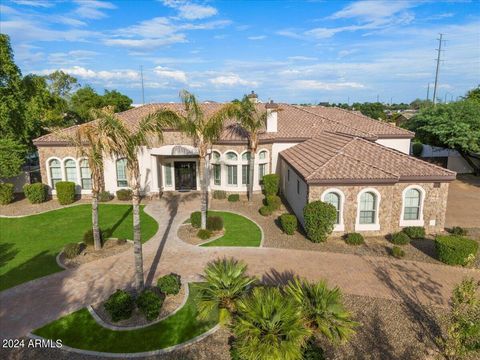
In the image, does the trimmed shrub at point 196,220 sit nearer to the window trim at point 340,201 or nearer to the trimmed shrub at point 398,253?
the window trim at point 340,201

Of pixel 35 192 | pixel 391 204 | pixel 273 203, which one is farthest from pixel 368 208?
pixel 35 192

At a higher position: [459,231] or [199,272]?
[459,231]

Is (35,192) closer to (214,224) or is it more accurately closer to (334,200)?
(214,224)

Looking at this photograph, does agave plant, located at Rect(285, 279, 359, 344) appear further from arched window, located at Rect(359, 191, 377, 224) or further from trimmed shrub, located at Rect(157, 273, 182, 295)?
arched window, located at Rect(359, 191, 377, 224)

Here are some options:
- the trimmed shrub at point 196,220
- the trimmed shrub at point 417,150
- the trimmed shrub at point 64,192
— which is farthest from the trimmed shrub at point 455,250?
the trimmed shrub at point 417,150

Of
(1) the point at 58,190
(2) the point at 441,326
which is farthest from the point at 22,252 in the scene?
(2) the point at 441,326
